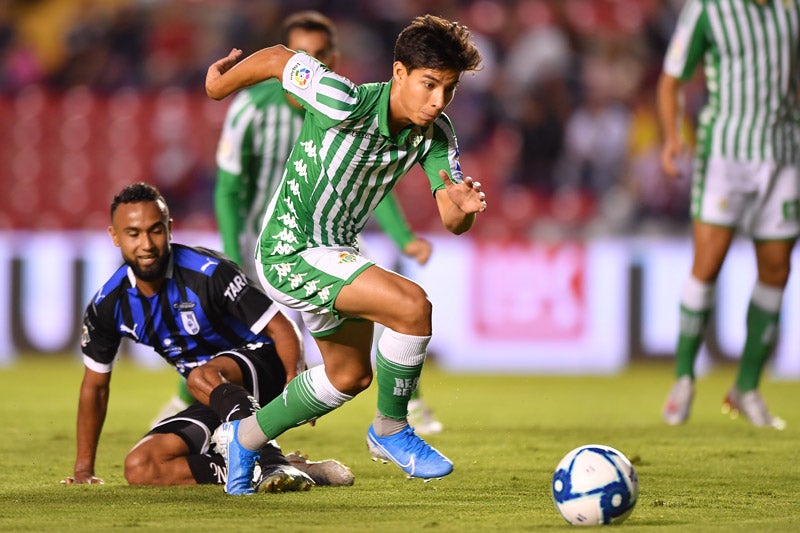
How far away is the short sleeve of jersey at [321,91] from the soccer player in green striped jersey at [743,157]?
129 inches

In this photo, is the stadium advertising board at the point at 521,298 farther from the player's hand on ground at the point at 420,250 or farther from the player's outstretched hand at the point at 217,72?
the player's outstretched hand at the point at 217,72

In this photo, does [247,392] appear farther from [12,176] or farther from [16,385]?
[12,176]

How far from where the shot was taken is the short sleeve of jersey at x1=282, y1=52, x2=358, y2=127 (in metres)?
4.84

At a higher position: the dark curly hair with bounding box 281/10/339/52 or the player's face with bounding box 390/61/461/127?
the dark curly hair with bounding box 281/10/339/52

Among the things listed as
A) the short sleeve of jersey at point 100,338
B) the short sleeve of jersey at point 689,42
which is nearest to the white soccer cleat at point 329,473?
the short sleeve of jersey at point 100,338

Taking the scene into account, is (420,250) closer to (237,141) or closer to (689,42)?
(237,141)

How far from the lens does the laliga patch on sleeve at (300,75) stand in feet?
16.0

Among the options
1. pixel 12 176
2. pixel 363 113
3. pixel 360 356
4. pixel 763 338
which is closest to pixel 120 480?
pixel 360 356

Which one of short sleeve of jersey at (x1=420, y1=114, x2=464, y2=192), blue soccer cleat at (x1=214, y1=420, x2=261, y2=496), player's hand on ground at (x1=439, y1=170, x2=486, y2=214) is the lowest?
blue soccer cleat at (x1=214, y1=420, x2=261, y2=496)

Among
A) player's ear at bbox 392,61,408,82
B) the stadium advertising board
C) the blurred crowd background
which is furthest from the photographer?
the blurred crowd background

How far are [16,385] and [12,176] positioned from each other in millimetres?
3613

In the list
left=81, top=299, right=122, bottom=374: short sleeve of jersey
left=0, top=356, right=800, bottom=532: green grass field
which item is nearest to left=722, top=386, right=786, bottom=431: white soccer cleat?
left=0, top=356, right=800, bottom=532: green grass field

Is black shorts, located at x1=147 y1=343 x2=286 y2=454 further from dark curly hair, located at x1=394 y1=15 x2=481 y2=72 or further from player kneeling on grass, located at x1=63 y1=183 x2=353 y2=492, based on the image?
dark curly hair, located at x1=394 y1=15 x2=481 y2=72

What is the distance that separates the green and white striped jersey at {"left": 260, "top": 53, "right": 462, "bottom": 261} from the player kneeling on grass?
0.66 metres
